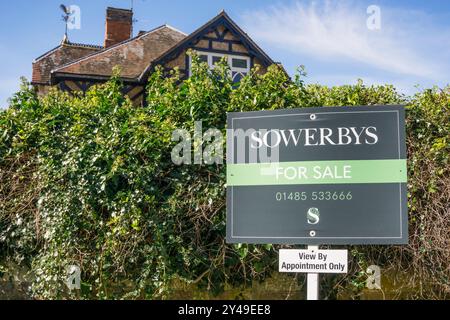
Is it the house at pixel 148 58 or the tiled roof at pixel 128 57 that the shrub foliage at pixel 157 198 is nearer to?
the house at pixel 148 58

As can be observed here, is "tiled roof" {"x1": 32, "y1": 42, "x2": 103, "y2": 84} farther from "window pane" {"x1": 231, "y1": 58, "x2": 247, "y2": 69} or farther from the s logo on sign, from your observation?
the s logo on sign

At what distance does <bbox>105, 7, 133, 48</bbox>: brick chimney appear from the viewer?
21484 millimetres

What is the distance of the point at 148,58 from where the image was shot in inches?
718

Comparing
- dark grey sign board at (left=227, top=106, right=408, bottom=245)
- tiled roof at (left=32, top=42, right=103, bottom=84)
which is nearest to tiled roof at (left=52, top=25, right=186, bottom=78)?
tiled roof at (left=32, top=42, right=103, bottom=84)

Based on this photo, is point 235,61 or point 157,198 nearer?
point 157,198

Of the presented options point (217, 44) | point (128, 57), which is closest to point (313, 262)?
point (217, 44)

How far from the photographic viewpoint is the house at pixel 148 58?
1667cm

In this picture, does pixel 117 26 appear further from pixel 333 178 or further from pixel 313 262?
pixel 313 262

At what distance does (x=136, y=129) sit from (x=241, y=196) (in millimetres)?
1641

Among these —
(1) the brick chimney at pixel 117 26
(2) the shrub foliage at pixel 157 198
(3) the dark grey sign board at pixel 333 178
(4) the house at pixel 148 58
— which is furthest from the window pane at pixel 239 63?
(3) the dark grey sign board at pixel 333 178

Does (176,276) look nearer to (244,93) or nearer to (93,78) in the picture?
(244,93)

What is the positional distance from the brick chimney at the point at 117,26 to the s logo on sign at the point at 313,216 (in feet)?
62.6

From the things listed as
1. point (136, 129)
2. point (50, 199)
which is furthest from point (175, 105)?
point (50, 199)

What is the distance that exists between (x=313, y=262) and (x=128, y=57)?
15.4 metres
